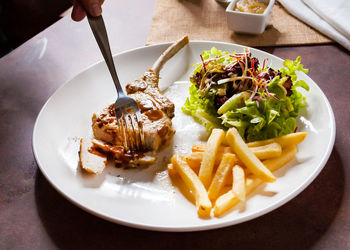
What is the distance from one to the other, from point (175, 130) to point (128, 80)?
83 centimetres

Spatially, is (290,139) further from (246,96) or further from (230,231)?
(230,231)

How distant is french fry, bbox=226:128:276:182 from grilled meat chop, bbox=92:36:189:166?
548 millimetres

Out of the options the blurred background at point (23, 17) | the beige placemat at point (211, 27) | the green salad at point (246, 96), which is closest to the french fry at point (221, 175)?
the green salad at point (246, 96)

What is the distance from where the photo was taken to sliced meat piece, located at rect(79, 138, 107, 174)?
2232 millimetres

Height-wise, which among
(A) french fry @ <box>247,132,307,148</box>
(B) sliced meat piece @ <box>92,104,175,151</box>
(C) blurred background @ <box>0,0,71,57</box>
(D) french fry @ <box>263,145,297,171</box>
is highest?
(B) sliced meat piece @ <box>92,104,175,151</box>

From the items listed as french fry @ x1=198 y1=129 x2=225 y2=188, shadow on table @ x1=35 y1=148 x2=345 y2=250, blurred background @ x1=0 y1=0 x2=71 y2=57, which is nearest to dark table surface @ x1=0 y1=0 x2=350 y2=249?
shadow on table @ x1=35 y1=148 x2=345 y2=250

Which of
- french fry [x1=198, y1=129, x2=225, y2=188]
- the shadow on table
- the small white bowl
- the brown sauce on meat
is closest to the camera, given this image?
the shadow on table

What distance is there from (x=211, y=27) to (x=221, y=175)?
2361 millimetres

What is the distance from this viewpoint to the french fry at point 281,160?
2113 mm

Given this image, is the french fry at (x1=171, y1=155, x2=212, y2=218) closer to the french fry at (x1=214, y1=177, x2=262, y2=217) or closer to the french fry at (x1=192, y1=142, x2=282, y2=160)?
the french fry at (x1=214, y1=177, x2=262, y2=217)

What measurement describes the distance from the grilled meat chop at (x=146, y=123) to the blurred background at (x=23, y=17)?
3.35 meters

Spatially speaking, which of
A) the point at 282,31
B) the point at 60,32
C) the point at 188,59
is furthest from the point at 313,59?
the point at 60,32

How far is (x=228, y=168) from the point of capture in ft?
6.63

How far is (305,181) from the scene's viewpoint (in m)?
1.89
